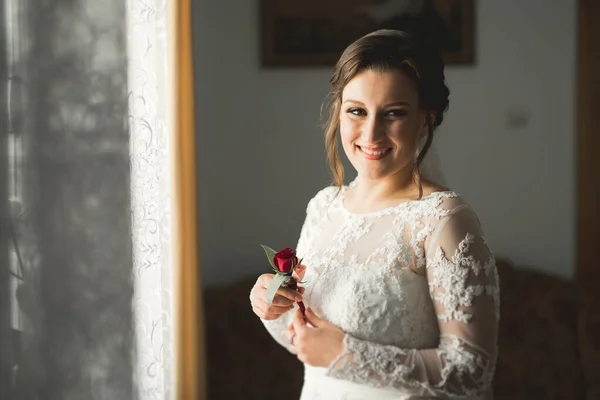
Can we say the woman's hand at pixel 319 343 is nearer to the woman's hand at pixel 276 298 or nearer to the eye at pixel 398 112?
the woman's hand at pixel 276 298

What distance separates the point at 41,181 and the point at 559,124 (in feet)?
8.70

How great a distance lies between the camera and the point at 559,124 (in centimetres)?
316

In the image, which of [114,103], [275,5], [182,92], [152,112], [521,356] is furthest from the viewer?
[275,5]

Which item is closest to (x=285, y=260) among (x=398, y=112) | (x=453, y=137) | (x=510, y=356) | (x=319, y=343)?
(x=319, y=343)

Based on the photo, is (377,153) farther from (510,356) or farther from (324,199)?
(510,356)

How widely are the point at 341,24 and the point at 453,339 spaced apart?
214 centimetres

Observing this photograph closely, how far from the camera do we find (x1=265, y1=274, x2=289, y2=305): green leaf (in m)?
1.46

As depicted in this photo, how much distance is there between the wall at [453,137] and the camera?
10.4ft

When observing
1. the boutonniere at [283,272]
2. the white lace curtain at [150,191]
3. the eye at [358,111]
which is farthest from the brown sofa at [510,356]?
the eye at [358,111]

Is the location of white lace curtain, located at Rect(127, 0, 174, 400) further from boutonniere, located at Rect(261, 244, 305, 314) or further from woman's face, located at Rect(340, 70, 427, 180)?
woman's face, located at Rect(340, 70, 427, 180)

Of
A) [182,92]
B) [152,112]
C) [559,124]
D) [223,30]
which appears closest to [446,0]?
[559,124]

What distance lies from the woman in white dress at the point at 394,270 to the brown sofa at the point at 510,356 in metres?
1.27

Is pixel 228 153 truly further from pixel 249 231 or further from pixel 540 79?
pixel 540 79

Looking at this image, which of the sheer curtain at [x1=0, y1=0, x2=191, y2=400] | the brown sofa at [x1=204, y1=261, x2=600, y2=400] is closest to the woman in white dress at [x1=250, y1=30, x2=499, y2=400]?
the sheer curtain at [x1=0, y1=0, x2=191, y2=400]
